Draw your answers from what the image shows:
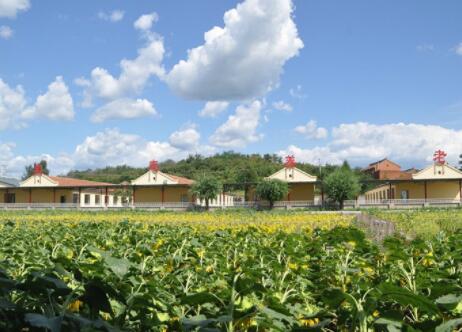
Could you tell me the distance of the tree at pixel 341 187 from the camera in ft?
135

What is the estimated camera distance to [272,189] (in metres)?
42.1

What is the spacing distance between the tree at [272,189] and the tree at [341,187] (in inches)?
148

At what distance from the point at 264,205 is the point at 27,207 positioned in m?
22.6

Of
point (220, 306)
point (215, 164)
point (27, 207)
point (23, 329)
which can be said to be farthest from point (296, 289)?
point (215, 164)

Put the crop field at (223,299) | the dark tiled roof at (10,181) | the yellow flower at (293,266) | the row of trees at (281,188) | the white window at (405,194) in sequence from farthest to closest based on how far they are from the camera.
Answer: the dark tiled roof at (10,181) < the white window at (405,194) < the row of trees at (281,188) < the yellow flower at (293,266) < the crop field at (223,299)

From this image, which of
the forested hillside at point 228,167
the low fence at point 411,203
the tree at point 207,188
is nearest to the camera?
the low fence at point 411,203

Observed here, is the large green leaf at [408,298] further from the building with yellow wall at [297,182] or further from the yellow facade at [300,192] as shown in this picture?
the yellow facade at [300,192]

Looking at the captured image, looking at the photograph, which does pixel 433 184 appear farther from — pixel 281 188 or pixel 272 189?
pixel 272 189

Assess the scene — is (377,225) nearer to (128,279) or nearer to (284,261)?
(284,261)

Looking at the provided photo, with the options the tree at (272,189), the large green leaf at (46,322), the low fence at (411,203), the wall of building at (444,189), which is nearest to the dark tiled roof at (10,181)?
the tree at (272,189)

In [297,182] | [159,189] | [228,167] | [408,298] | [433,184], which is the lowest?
[408,298]

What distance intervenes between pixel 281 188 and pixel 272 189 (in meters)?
0.83

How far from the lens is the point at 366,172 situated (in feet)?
270

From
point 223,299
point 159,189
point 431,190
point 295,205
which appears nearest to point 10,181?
point 159,189
